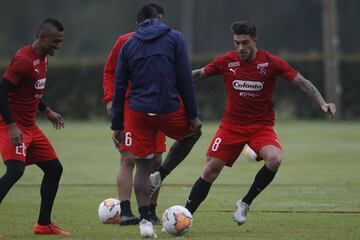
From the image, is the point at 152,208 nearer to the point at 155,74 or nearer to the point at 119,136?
the point at 119,136

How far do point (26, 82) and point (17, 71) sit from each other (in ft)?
0.75

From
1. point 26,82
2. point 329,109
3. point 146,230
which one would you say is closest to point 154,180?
point 146,230

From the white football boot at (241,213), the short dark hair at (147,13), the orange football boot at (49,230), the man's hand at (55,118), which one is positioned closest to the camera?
the short dark hair at (147,13)

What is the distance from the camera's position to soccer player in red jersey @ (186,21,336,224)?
9.88 meters

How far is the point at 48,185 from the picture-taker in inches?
386

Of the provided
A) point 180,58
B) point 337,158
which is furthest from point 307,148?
point 180,58

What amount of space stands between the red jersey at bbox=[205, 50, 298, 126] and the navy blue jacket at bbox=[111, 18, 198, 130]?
3.40 ft

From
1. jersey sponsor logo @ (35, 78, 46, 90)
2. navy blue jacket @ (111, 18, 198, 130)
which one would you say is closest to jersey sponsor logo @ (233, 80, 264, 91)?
navy blue jacket @ (111, 18, 198, 130)

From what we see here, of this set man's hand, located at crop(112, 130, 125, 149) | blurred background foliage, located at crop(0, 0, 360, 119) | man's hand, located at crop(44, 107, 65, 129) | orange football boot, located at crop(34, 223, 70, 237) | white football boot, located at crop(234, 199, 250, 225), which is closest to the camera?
man's hand, located at crop(112, 130, 125, 149)

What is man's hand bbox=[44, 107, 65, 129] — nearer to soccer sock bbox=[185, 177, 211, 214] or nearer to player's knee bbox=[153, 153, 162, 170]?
player's knee bbox=[153, 153, 162, 170]

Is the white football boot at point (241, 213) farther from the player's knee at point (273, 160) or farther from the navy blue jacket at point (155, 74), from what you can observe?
the navy blue jacket at point (155, 74)

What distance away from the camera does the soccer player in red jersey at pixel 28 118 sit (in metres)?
9.17

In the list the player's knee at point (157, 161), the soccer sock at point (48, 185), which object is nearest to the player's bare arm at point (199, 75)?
the player's knee at point (157, 161)

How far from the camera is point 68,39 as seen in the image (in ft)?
221
